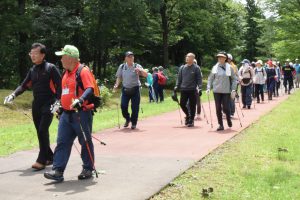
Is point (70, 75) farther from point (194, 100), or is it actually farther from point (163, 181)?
point (194, 100)

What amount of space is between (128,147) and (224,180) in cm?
332

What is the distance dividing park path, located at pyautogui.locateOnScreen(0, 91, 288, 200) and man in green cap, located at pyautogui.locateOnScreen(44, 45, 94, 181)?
0.25 meters

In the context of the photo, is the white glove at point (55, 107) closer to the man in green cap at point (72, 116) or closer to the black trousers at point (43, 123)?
the man in green cap at point (72, 116)

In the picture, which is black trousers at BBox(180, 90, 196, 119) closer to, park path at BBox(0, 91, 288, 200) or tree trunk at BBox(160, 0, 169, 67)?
park path at BBox(0, 91, 288, 200)

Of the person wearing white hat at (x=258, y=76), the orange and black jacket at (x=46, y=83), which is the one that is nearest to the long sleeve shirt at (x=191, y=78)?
the orange and black jacket at (x=46, y=83)

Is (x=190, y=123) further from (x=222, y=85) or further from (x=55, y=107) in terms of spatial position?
(x=55, y=107)

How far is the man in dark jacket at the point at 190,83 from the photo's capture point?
44.9ft

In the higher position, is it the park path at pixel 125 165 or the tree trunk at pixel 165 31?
the tree trunk at pixel 165 31

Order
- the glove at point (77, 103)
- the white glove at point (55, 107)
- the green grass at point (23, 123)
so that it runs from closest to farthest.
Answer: the glove at point (77, 103) < the white glove at point (55, 107) < the green grass at point (23, 123)

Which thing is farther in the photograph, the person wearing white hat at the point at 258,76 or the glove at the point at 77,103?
the person wearing white hat at the point at 258,76

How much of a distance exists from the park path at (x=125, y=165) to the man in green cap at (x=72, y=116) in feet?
0.83

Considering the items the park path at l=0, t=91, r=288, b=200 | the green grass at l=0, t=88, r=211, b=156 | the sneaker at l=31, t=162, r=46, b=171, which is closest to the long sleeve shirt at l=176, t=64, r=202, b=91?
the park path at l=0, t=91, r=288, b=200

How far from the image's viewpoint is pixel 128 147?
33.3 feet

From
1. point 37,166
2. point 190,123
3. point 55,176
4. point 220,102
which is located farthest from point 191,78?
point 55,176
